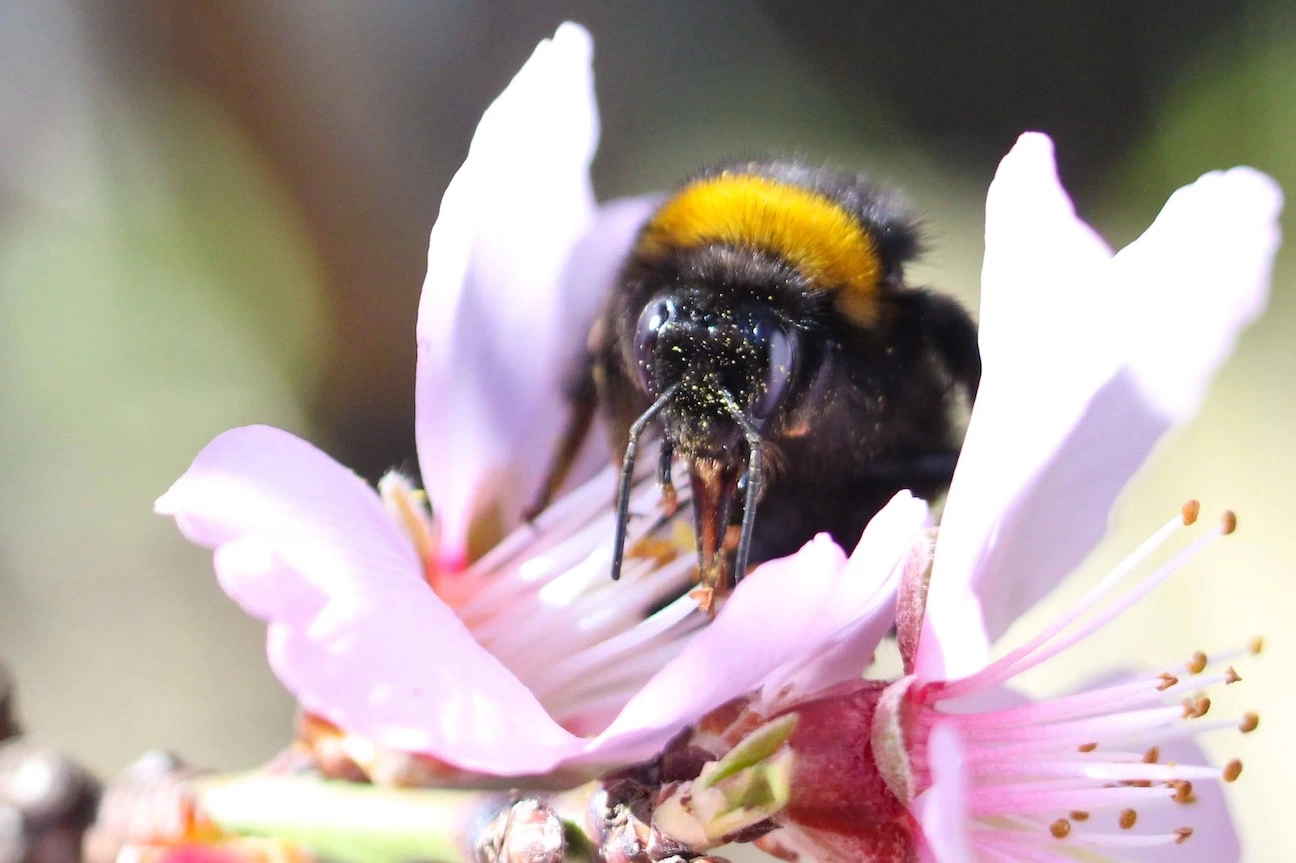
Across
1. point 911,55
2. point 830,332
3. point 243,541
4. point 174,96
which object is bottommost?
point 243,541

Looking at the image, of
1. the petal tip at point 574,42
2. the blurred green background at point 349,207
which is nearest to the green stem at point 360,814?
the petal tip at point 574,42

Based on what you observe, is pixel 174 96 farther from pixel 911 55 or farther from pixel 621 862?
pixel 621 862

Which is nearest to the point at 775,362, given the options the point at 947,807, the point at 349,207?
the point at 947,807

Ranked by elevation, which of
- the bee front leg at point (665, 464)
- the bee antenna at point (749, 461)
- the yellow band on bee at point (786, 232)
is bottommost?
the bee antenna at point (749, 461)

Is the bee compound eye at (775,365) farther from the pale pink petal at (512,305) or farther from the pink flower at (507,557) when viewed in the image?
the pale pink petal at (512,305)

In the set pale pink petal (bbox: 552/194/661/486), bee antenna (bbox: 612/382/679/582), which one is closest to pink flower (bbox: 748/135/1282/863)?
bee antenna (bbox: 612/382/679/582)

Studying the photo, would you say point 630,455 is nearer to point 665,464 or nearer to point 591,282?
point 665,464

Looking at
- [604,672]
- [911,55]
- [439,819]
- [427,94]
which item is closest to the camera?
[439,819]

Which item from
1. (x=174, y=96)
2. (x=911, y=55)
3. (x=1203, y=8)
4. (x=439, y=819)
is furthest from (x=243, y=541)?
A: (x=1203, y=8)
